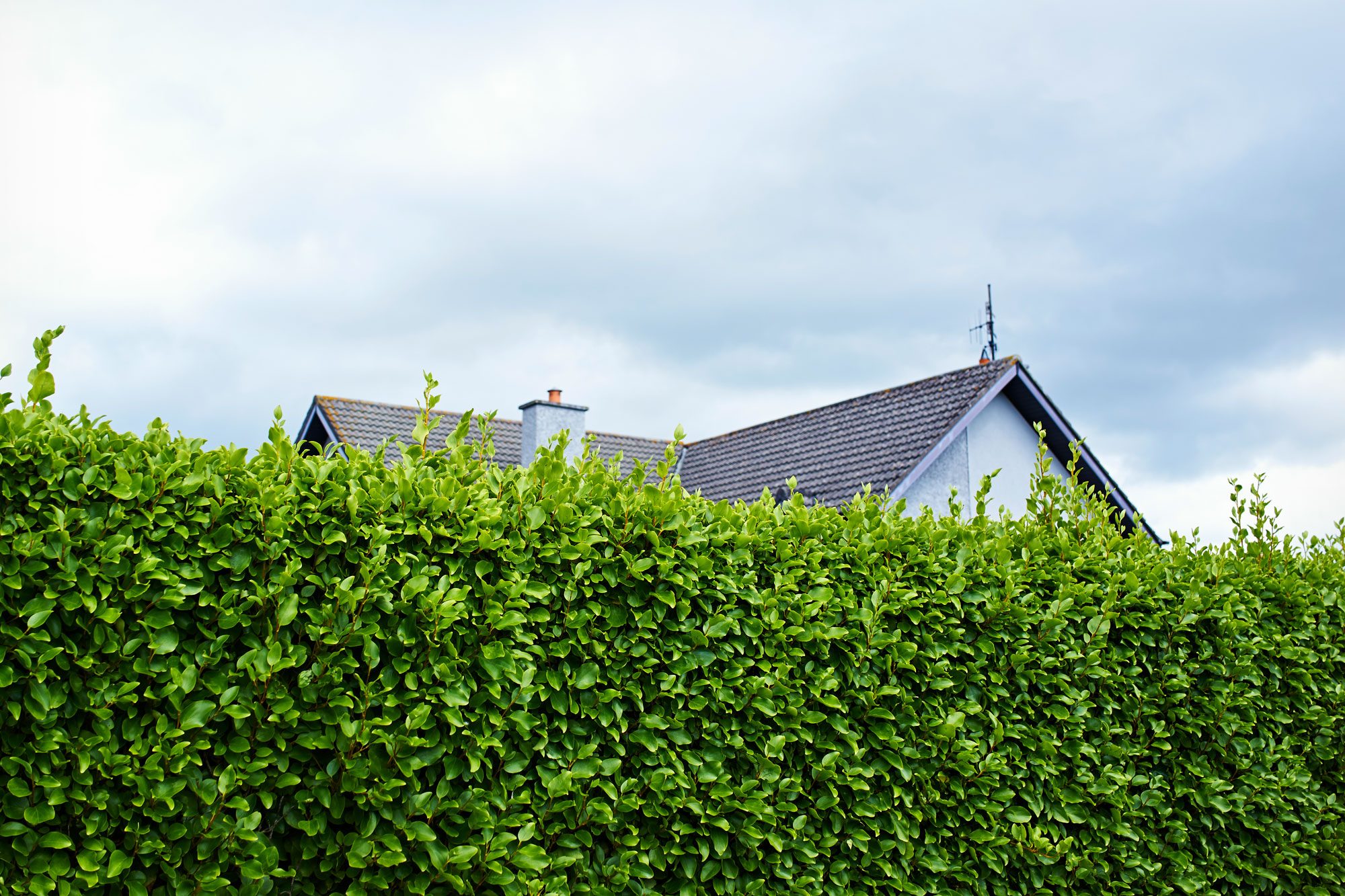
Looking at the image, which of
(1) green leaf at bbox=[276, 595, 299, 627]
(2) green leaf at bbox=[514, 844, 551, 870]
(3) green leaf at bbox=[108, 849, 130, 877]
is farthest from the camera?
(2) green leaf at bbox=[514, 844, 551, 870]

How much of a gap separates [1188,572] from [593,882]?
182 inches

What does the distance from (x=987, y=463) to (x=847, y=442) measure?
232 centimetres

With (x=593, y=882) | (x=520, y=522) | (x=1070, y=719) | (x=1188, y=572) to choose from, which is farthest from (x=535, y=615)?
(x=1188, y=572)

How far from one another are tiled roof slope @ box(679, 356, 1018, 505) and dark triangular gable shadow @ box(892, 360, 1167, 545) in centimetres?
12

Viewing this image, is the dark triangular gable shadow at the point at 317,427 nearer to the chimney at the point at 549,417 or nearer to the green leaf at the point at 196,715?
the chimney at the point at 549,417

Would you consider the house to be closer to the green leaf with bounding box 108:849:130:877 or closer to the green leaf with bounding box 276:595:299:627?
the green leaf with bounding box 276:595:299:627

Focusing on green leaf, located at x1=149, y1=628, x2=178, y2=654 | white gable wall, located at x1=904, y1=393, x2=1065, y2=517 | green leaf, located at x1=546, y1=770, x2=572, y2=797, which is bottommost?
green leaf, located at x1=546, y1=770, x2=572, y2=797

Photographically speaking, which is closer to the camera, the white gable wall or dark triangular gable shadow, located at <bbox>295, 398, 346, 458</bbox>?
the white gable wall

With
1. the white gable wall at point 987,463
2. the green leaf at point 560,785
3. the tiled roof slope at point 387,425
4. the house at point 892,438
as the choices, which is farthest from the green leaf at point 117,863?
the tiled roof slope at point 387,425

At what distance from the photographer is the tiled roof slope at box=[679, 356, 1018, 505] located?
1550 cm

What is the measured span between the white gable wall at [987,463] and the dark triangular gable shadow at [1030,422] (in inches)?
5.2

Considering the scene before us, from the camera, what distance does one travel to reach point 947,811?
5.04m

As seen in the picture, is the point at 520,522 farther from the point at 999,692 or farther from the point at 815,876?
the point at 999,692

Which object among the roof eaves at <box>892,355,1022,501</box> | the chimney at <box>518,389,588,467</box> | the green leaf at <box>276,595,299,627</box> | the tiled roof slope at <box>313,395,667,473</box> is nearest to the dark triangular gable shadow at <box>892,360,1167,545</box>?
the roof eaves at <box>892,355,1022,501</box>
